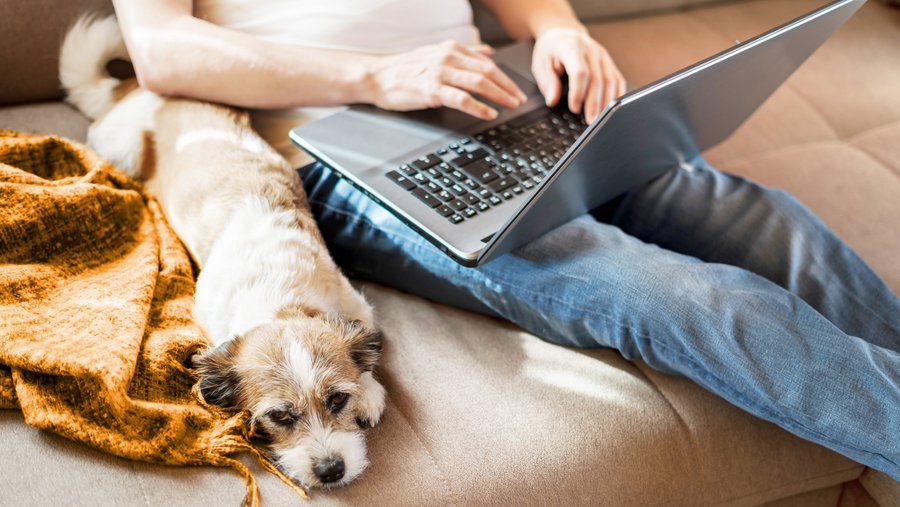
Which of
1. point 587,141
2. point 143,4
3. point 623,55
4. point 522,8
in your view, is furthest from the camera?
point 623,55

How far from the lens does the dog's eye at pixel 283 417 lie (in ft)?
4.07

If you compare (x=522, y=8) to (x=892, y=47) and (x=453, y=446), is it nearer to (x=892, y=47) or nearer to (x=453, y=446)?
(x=453, y=446)

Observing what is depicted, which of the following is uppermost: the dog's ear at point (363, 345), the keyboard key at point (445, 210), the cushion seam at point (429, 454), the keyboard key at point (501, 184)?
the keyboard key at point (501, 184)

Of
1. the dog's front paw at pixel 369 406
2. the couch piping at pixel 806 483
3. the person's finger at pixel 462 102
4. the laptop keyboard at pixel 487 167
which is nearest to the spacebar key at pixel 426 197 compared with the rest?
the laptop keyboard at pixel 487 167

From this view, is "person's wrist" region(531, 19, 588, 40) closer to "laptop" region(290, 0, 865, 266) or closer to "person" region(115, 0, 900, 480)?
"person" region(115, 0, 900, 480)

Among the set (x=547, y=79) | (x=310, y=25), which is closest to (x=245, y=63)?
(x=310, y=25)

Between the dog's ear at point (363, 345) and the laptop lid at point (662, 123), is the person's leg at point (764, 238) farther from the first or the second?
the dog's ear at point (363, 345)

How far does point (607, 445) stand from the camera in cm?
131

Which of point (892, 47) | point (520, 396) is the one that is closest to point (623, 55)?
point (892, 47)

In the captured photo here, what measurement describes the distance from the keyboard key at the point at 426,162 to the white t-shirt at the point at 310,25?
1.02 feet

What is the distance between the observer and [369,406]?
129cm

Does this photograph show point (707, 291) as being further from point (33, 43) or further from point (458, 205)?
point (33, 43)

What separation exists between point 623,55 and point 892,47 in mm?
907

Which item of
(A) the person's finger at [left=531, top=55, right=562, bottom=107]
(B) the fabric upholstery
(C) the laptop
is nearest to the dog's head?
(C) the laptop
